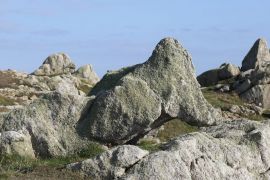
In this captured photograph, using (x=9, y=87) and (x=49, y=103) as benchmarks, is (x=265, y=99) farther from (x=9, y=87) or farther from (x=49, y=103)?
(x=49, y=103)

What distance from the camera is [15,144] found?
25359 mm

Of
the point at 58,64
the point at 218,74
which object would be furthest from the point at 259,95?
the point at 58,64

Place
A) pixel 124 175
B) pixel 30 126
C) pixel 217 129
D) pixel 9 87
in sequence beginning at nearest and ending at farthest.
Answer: pixel 124 175 < pixel 217 129 < pixel 30 126 < pixel 9 87

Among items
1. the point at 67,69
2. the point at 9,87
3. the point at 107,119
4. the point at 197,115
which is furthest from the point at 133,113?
the point at 67,69

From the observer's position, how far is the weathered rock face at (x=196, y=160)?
21.4 m

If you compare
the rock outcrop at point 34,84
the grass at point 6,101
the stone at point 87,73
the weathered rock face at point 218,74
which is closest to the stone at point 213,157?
the rock outcrop at point 34,84

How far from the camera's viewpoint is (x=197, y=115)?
2919cm

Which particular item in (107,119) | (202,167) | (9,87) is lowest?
(202,167)

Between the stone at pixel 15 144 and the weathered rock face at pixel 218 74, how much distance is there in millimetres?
63610

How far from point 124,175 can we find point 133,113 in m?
6.81

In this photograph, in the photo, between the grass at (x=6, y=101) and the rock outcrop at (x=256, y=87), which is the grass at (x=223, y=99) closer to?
the rock outcrop at (x=256, y=87)

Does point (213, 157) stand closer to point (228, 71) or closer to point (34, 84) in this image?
point (34, 84)

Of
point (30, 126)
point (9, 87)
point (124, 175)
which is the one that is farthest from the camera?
point (9, 87)

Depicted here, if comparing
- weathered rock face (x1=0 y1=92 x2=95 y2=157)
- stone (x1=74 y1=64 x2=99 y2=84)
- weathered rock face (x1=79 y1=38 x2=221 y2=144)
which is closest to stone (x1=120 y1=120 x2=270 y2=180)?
weathered rock face (x1=79 y1=38 x2=221 y2=144)
